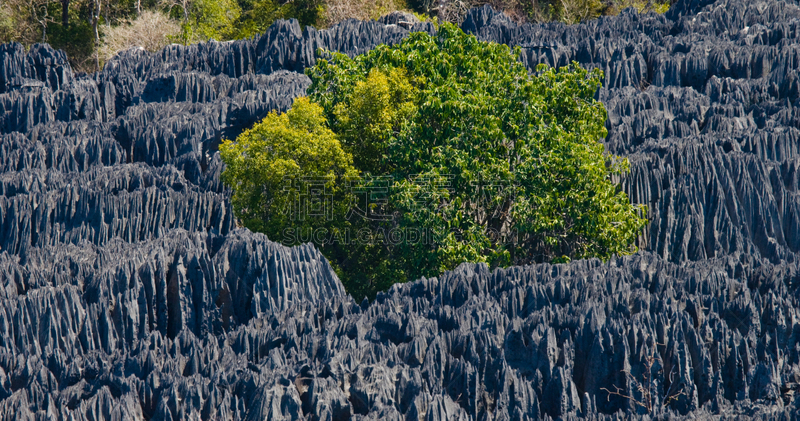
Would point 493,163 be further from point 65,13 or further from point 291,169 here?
point 65,13

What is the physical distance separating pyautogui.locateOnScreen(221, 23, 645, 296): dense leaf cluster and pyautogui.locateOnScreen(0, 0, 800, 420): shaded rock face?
2.15m

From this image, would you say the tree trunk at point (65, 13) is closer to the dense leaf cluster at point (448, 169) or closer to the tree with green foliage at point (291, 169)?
the dense leaf cluster at point (448, 169)

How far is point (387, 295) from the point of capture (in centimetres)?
1392

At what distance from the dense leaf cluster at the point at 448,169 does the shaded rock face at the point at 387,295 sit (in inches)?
84.6

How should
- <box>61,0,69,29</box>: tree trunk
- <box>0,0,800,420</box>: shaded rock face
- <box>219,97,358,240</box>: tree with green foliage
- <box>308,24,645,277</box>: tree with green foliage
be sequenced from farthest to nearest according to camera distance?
<box>61,0,69,29</box>: tree trunk < <box>219,97,358,240</box>: tree with green foliage < <box>308,24,645,277</box>: tree with green foliage < <box>0,0,800,420</box>: shaded rock face

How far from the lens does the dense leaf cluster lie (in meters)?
17.5

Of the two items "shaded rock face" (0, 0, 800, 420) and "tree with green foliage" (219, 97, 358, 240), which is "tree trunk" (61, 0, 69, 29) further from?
"tree with green foliage" (219, 97, 358, 240)

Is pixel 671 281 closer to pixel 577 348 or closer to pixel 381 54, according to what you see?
pixel 577 348

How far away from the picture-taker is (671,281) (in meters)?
13.1

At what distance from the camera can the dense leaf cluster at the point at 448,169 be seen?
1747 centimetres

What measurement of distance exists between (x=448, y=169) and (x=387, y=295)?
14.4 ft

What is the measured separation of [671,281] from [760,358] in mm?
1893

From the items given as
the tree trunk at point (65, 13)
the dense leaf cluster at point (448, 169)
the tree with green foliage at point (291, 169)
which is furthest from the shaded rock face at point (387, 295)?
the tree trunk at point (65, 13)

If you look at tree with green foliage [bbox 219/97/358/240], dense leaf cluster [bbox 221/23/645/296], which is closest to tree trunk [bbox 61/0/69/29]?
dense leaf cluster [bbox 221/23/645/296]
